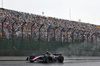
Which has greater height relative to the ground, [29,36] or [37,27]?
[37,27]

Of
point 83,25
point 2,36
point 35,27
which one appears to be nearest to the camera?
point 2,36

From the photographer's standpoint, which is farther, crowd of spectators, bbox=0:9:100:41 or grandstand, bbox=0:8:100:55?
crowd of spectators, bbox=0:9:100:41

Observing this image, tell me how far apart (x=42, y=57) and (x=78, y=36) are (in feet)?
54.6

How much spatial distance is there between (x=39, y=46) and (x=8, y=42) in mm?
5000

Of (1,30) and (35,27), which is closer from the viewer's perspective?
(1,30)

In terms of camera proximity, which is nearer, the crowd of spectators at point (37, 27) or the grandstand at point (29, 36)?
the grandstand at point (29, 36)

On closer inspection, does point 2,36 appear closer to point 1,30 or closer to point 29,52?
point 1,30

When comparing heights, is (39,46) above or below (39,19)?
below

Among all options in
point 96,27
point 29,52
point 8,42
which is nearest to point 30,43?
point 29,52

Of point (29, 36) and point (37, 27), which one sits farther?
point (37, 27)

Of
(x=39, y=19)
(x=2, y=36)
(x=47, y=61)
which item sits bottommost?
(x=47, y=61)

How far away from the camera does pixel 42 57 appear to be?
18578 mm

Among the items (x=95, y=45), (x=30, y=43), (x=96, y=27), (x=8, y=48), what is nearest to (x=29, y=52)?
(x=30, y=43)

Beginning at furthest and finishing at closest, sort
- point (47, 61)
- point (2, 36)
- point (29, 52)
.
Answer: point (29, 52), point (2, 36), point (47, 61)
